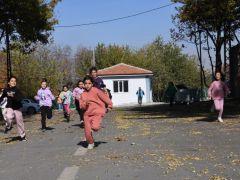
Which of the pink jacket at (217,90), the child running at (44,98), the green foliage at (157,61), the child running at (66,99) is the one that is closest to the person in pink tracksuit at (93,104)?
the child running at (44,98)

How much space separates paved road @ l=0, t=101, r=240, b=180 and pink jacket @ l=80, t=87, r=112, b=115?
0.82 meters

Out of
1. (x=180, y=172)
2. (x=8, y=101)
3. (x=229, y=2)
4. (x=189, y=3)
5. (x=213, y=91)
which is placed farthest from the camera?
(x=189, y=3)

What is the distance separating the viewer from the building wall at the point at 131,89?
63.0 meters

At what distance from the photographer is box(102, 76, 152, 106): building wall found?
207 ft

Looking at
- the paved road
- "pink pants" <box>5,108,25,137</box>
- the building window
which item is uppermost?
the building window

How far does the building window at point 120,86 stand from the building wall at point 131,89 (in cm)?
35

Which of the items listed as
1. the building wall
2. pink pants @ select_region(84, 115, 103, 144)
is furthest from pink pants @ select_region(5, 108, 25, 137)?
the building wall

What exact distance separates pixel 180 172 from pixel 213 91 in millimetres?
10913

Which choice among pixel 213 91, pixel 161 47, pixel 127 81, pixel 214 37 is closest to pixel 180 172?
pixel 213 91

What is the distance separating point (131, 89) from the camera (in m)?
63.6

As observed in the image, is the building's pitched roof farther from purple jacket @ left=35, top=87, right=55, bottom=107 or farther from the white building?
purple jacket @ left=35, top=87, right=55, bottom=107

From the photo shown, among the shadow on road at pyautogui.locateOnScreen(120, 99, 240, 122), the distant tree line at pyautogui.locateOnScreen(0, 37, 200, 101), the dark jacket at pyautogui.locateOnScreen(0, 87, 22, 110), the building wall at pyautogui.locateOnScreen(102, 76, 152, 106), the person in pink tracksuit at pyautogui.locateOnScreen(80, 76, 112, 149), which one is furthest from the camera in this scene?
the distant tree line at pyautogui.locateOnScreen(0, 37, 200, 101)

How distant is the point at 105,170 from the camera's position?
958 centimetres

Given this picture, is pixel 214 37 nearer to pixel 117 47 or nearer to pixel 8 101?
pixel 8 101
